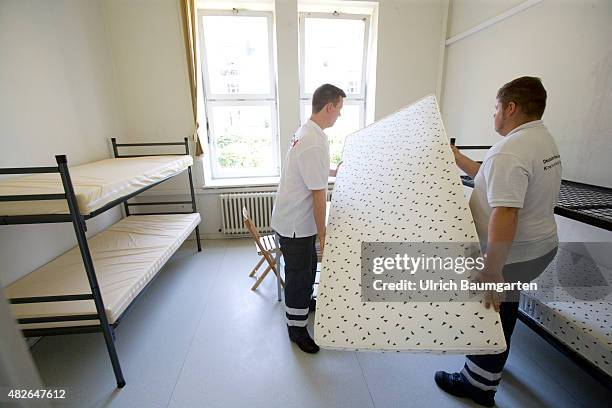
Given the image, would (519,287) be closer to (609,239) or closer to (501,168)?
(501,168)

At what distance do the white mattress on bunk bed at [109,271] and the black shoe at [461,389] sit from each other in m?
1.75

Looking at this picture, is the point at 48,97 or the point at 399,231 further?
the point at 48,97

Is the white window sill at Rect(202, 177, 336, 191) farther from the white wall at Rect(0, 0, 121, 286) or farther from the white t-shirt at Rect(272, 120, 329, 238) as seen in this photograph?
the white t-shirt at Rect(272, 120, 329, 238)

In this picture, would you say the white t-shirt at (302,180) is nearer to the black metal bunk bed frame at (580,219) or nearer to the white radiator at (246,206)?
the black metal bunk bed frame at (580,219)

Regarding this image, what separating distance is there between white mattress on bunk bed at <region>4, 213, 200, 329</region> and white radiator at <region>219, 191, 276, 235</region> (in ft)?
2.38

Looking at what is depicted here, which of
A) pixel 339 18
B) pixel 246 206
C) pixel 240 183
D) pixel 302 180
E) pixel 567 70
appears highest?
pixel 339 18

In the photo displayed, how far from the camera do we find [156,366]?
5.37 ft

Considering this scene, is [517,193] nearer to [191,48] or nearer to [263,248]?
[263,248]

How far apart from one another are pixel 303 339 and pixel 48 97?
8.16ft

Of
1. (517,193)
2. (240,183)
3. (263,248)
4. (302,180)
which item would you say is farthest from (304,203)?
(240,183)

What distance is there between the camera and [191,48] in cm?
281

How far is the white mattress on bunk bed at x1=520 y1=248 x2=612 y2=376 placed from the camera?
115 centimetres

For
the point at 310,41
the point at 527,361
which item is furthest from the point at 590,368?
the point at 310,41

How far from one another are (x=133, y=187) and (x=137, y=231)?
87 centimetres
